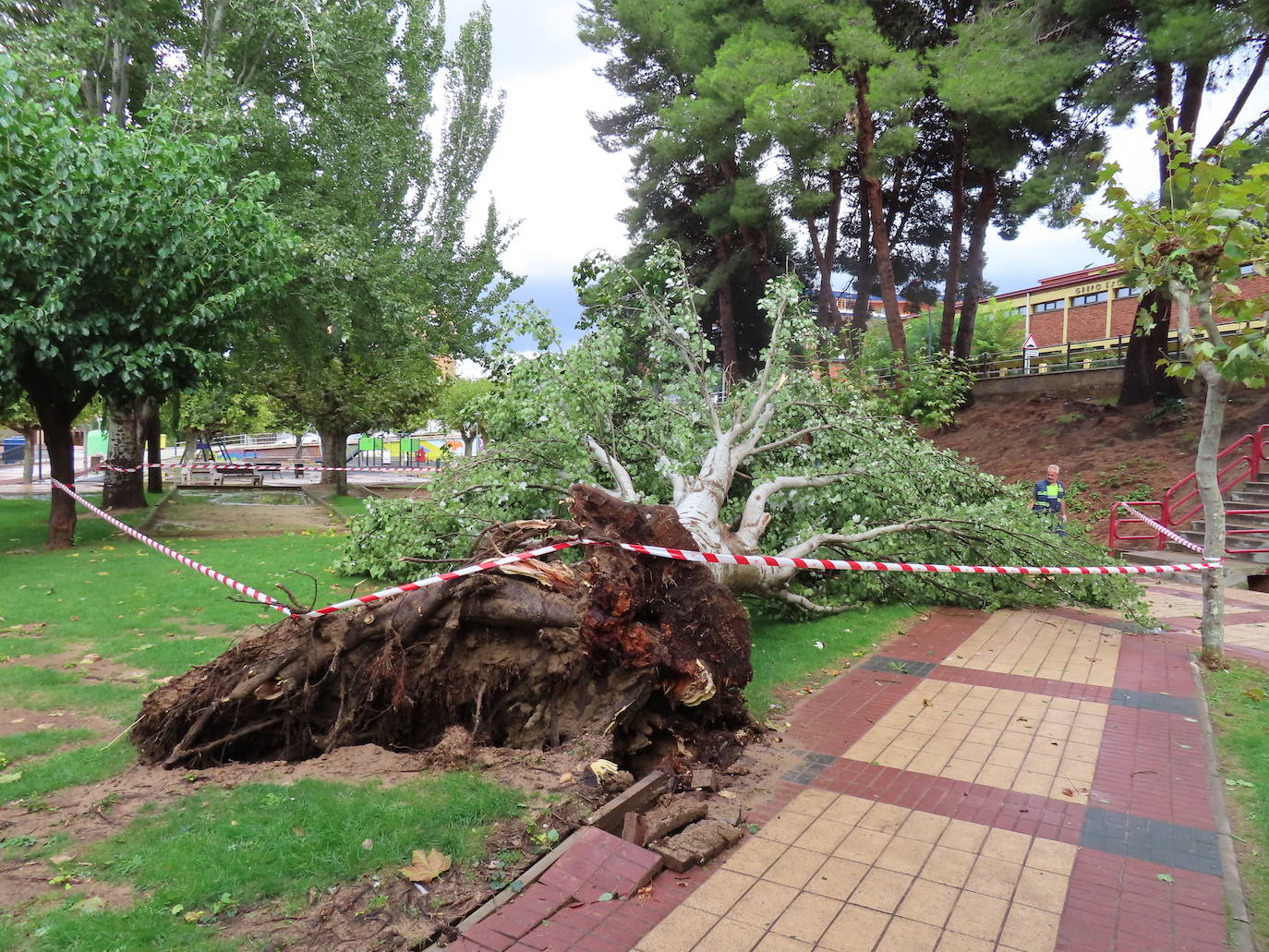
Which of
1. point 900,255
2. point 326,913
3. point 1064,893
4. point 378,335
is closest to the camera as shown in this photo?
point 326,913

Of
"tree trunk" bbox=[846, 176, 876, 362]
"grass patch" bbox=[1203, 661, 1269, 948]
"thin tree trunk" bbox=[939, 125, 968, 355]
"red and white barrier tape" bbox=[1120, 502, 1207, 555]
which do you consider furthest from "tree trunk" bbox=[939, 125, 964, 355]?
"grass patch" bbox=[1203, 661, 1269, 948]

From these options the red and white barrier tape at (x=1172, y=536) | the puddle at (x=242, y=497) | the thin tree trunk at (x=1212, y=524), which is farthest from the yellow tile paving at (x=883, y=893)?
the puddle at (x=242, y=497)

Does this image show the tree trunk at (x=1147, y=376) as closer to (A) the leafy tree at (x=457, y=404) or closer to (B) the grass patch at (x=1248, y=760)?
(B) the grass patch at (x=1248, y=760)

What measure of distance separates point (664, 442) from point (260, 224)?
690 centimetres

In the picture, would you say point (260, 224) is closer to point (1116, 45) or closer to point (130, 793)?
point (130, 793)

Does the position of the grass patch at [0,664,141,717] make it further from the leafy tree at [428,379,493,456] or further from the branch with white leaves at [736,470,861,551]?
the leafy tree at [428,379,493,456]

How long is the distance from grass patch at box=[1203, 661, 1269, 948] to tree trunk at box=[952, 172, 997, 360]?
1448 cm

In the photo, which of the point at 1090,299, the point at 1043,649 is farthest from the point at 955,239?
the point at 1090,299

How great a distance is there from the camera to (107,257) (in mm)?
10273

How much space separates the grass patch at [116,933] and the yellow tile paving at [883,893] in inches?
61.5

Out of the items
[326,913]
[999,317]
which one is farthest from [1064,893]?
[999,317]

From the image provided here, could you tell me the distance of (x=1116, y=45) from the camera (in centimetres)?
1644

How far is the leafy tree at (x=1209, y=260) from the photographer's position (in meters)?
5.89

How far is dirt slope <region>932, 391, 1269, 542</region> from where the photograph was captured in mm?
15148
